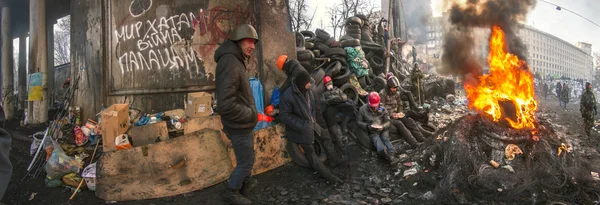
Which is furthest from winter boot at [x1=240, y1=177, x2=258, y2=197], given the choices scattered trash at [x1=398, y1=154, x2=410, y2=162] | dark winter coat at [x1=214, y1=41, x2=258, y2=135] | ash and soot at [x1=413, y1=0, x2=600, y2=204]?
scattered trash at [x1=398, y1=154, x2=410, y2=162]

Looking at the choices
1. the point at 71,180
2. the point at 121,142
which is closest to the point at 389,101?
the point at 121,142

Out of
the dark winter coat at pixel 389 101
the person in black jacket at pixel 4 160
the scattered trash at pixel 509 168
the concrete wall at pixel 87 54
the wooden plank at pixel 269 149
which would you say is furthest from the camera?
the dark winter coat at pixel 389 101

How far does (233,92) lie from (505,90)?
5.26m

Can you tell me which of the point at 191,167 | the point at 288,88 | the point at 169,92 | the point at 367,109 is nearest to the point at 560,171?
the point at 367,109

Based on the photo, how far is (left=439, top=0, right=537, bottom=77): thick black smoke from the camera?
7936 mm

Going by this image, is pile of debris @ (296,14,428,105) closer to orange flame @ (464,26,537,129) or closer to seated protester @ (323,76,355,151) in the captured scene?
seated protester @ (323,76,355,151)

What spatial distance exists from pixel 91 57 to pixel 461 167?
7.45 m

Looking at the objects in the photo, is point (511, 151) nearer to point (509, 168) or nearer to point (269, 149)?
point (509, 168)

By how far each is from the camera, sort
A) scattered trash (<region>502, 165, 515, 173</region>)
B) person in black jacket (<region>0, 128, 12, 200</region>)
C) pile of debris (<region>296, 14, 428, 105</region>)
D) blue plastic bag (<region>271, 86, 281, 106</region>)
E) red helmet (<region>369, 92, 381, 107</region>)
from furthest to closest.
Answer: pile of debris (<region>296, 14, 428, 105</region>), blue plastic bag (<region>271, 86, 281, 106</region>), red helmet (<region>369, 92, 381, 107</region>), scattered trash (<region>502, 165, 515, 173</region>), person in black jacket (<region>0, 128, 12, 200</region>)

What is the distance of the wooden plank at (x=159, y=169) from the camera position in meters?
4.30

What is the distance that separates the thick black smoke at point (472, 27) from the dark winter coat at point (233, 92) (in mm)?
6266

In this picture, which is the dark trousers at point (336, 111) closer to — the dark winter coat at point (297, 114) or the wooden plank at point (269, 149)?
the wooden plank at point (269, 149)

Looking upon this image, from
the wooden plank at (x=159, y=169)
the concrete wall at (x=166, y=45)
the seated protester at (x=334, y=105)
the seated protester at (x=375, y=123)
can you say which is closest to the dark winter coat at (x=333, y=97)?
the seated protester at (x=334, y=105)

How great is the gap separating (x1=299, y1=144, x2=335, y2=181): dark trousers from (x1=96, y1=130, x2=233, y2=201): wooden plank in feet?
4.70
